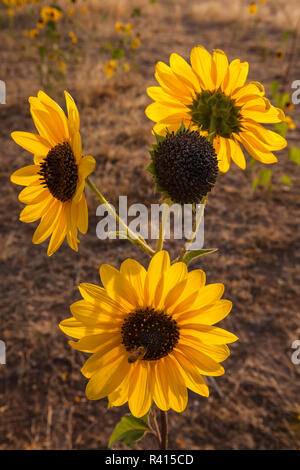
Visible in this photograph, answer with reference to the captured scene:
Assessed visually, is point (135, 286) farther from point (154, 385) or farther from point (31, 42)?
point (31, 42)

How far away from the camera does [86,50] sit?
586 centimetres

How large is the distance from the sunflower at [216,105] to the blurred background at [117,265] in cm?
131

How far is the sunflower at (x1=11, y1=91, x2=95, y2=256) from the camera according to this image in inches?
31.1

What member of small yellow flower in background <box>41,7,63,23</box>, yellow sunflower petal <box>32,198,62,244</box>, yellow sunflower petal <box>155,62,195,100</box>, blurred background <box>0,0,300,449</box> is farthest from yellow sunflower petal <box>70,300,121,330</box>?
small yellow flower in background <box>41,7,63,23</box>

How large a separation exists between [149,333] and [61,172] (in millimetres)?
407

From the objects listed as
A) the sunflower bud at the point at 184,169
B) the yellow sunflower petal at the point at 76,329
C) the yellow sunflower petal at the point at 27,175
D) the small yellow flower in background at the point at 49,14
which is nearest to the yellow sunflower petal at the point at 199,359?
the yellow sunflower petal at the point at 76,329

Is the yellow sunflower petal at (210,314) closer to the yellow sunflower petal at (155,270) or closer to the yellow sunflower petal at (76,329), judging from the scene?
the yellow sunflower petal at (155,270)

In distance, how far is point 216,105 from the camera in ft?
3.13

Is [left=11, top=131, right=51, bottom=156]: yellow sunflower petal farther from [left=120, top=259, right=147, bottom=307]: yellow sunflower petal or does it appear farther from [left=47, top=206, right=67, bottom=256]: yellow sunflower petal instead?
[left=120, top=259, right=147, bottom=307]: yellow sunflower petal

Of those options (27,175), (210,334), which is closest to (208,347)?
(210,334)

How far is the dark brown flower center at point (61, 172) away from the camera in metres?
0.84

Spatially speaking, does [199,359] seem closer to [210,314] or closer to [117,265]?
[210,314]

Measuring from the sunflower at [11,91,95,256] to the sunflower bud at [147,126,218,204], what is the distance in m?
0.16
